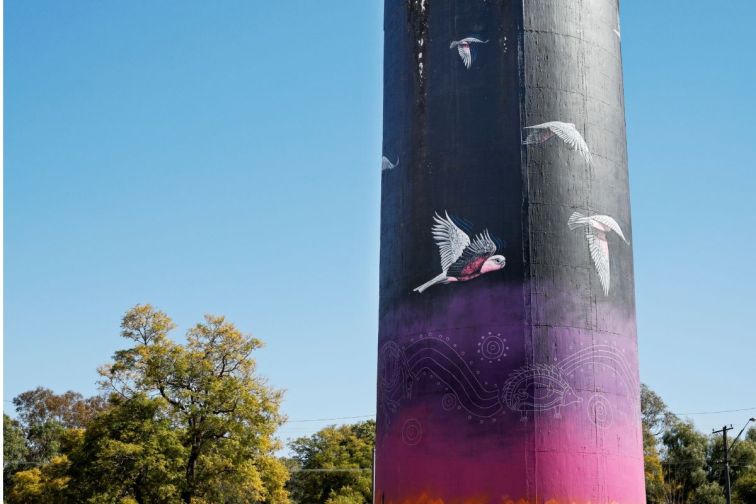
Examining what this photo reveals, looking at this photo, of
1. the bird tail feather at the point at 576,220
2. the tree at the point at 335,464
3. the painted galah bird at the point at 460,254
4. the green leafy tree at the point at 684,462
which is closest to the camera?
the painted galah bird at the point at 460,254

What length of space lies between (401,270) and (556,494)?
664 cm

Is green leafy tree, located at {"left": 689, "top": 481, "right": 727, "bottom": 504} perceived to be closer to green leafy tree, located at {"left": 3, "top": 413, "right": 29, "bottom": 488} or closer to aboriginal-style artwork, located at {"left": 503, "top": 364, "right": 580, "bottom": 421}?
aboriginal-style artwork, located at {"left": 503, "top": 364, "right": 580, "bottom": 421}

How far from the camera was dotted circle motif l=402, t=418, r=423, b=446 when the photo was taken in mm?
21984

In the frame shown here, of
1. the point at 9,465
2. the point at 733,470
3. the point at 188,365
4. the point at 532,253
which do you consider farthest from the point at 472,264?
the point at 9,465

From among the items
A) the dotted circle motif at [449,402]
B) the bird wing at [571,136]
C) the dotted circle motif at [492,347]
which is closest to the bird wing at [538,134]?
the bird wing at [571,136]

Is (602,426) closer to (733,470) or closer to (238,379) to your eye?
(238,379)

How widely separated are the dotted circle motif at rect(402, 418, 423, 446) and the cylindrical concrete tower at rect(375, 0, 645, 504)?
4cm

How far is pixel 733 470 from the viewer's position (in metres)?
67.2

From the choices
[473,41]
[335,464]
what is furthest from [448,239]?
[335,464]

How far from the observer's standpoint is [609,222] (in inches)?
895

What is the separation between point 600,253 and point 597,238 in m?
0.37

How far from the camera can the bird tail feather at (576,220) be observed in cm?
2211

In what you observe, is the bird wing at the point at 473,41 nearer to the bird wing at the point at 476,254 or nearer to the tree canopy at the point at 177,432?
the bird wing at the point at 476,254

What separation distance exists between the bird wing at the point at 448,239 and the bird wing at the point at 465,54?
12.9 feet
